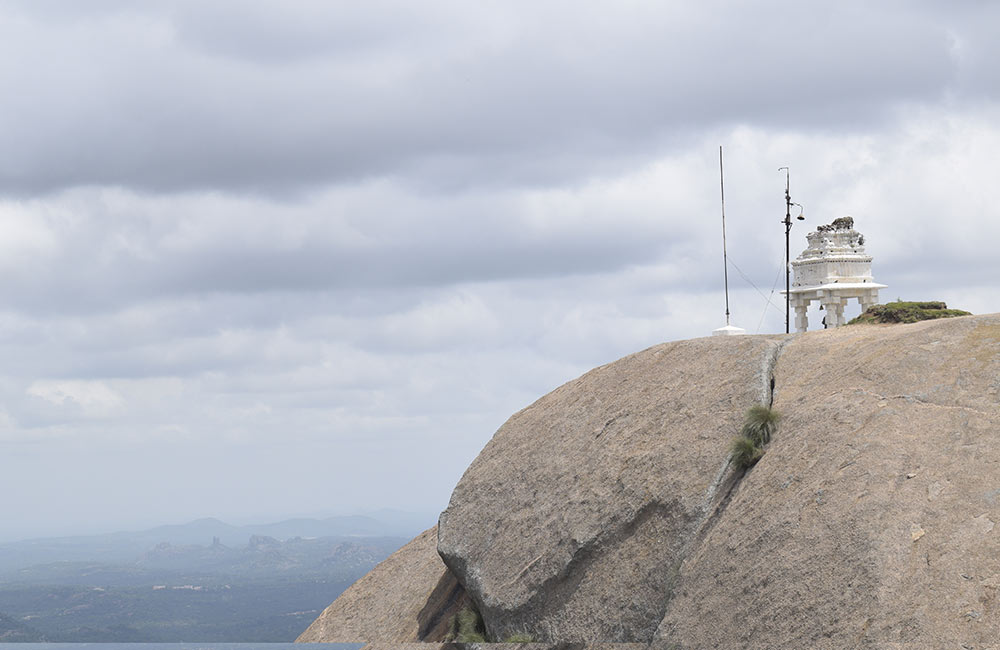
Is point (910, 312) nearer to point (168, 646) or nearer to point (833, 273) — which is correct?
point (833, 273)

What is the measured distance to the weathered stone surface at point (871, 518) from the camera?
739 inches

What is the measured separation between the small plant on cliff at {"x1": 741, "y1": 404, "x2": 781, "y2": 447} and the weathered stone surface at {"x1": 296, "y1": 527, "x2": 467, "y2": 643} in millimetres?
9663

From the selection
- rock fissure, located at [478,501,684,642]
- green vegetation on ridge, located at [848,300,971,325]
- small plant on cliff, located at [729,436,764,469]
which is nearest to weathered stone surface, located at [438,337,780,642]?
rock fissure, located at [478,501,684,642]

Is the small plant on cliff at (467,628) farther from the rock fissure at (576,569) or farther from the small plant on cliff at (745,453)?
the small plant on cliff at (745,453)

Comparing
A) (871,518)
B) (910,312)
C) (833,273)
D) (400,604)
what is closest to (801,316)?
(833,273)

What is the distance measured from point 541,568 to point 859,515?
829 centimetres

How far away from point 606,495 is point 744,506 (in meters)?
4.05

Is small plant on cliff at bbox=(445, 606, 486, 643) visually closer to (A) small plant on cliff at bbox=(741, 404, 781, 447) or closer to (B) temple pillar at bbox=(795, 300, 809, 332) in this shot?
(A) small plant on cliff at bbox=(741, 404, 781, 447)

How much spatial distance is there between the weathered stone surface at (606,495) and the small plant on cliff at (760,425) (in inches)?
25.6

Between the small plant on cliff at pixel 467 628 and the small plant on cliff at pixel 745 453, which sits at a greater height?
the small plant on cliff at pixel 745 453

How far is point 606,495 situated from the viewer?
25984 millimetres

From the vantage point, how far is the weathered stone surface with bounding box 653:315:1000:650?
18.8 m

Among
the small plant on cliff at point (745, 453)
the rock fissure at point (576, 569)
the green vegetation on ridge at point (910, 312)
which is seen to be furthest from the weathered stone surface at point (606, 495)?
the green vegetation on ridge at point (910, 312)

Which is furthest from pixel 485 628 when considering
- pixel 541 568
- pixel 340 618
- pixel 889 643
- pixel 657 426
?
pixel 889 643
